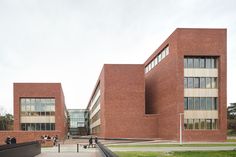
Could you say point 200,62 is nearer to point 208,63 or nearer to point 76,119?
point 208,63

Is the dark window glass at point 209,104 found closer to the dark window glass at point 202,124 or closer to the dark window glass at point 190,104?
the dark window glass at point 202,124

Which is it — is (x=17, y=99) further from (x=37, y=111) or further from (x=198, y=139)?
(x=198, y=139)

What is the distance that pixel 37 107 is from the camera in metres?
63.6

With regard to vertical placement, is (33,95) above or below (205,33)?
below

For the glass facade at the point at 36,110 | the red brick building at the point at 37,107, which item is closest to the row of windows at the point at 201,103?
the red brick building at the point at 37,107

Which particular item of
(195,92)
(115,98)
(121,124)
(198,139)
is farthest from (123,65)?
(198,139)

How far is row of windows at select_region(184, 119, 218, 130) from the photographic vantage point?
49.1m

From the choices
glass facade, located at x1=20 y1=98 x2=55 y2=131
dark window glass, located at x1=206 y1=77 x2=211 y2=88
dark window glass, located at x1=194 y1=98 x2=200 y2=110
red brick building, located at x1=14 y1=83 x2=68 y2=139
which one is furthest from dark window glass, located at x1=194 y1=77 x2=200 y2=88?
glass facade, located at x1=20 y1=98 x2=55 y2=131

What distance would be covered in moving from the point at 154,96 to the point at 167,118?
1016 cm

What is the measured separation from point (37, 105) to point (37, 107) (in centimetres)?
38

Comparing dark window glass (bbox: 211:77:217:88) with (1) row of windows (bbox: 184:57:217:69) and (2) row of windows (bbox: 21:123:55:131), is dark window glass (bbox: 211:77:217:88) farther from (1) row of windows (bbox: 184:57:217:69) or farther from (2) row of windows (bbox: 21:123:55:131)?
(2) row of windows (bbox: 21:123:55:131)

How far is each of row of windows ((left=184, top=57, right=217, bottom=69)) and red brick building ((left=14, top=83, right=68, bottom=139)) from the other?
24.6 m

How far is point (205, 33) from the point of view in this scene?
4847cm

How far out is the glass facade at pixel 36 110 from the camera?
6328 cm
